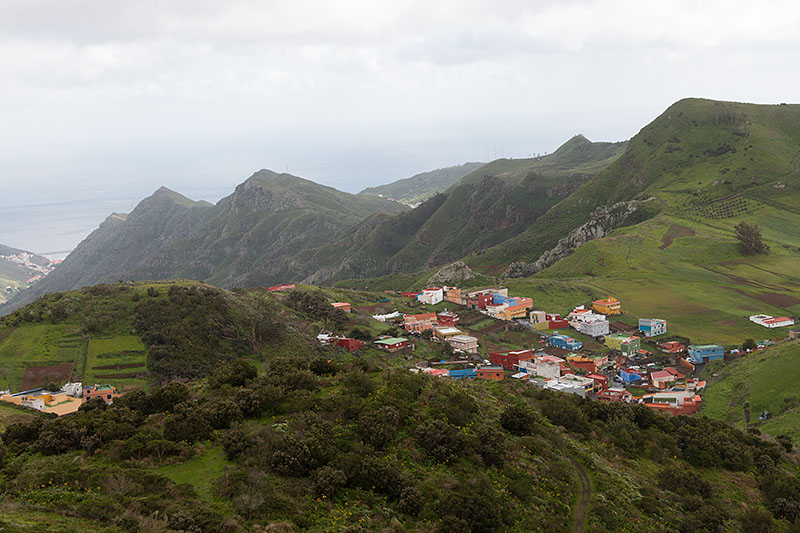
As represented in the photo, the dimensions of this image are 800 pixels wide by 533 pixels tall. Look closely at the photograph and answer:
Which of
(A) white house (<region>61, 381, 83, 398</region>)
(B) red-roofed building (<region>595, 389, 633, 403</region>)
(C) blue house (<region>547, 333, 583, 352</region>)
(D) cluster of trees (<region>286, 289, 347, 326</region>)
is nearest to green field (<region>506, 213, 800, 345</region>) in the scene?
(C) blue house (<region>547, 333, 583, 352</region>)

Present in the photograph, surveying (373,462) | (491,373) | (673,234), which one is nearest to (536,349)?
(491,373)

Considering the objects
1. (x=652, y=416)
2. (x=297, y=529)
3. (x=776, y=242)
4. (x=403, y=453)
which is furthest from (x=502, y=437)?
(x=776, y=242)

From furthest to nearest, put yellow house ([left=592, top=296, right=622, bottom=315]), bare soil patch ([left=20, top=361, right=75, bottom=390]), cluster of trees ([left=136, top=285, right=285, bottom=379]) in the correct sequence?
yellow house ([left=592, top=296, right=622, bottom=315]) → cluster of trees ([left=136, top=285, right=285, bottom=379]) → bare soil patch ([left=20, top=361, right=75, bottom=390])

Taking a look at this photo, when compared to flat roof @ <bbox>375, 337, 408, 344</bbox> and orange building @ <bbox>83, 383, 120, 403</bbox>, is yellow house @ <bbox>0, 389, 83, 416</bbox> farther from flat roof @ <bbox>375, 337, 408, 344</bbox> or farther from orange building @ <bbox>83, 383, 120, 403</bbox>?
flat roof @ <bbox>375, 337, 408, 344</bbox>

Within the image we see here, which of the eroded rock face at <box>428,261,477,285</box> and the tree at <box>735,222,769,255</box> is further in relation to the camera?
the eroded rock face at <box>428,261,477,285</box>

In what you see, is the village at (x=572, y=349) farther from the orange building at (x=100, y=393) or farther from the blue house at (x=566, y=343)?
the orange building at (x=100, y=393)

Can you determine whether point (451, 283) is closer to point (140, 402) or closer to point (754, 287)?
point (754, 287)
